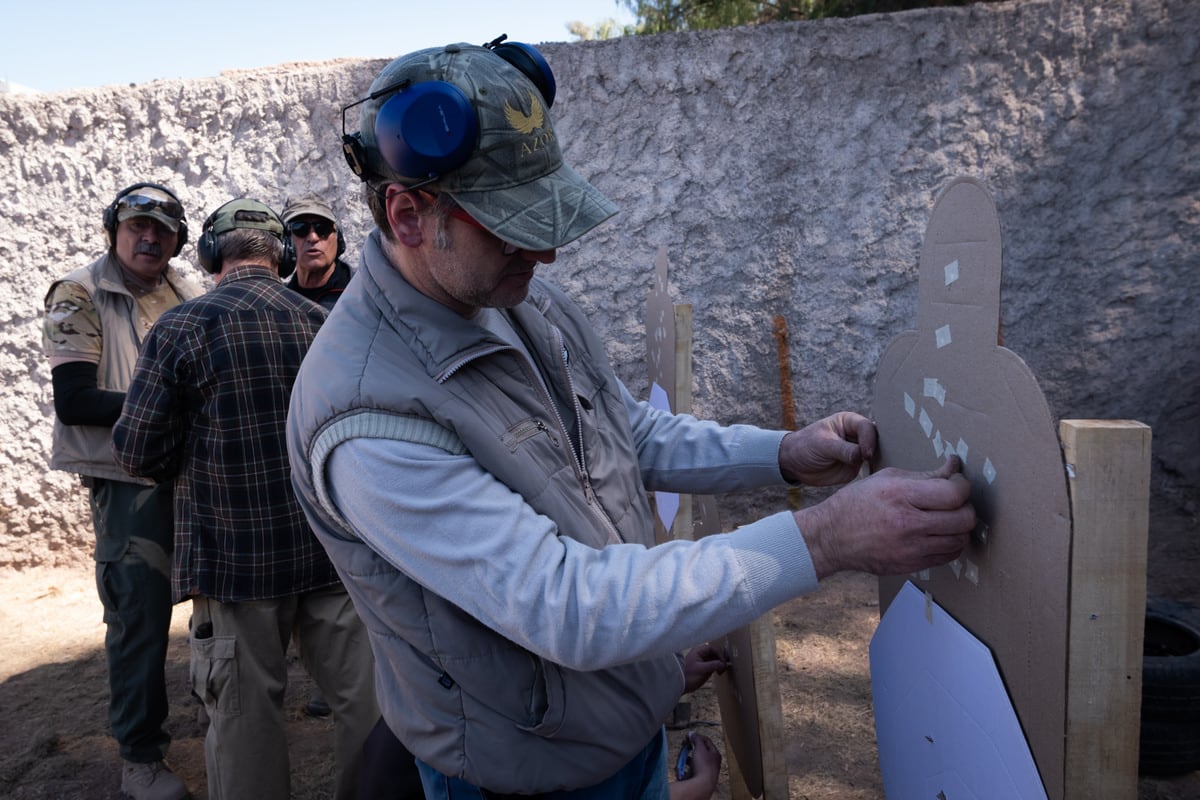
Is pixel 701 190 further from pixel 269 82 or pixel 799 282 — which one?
pixel 269 82

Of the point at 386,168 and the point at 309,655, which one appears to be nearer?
the point at 386,168

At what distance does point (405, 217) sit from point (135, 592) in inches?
91.0

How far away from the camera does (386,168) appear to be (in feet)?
4.13

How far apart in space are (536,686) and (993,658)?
618mm

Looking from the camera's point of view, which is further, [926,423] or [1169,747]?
[1169,747]

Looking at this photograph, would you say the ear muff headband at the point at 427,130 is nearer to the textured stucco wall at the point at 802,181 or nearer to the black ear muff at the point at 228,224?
the black ear muff at the point at 228,224

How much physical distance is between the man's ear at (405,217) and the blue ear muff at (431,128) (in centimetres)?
6

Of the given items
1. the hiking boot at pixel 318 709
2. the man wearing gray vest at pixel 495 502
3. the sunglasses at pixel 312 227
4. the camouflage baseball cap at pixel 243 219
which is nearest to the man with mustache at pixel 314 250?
the sunglasses at pixel 312 227

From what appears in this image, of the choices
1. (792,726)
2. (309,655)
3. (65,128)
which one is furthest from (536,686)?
(65,128)

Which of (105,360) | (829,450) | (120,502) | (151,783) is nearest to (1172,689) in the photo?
(829,450)

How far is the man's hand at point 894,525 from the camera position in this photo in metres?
1.05

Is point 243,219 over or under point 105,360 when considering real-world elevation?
over

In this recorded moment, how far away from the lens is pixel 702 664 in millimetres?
2125

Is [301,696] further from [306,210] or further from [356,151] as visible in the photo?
[356,151]
